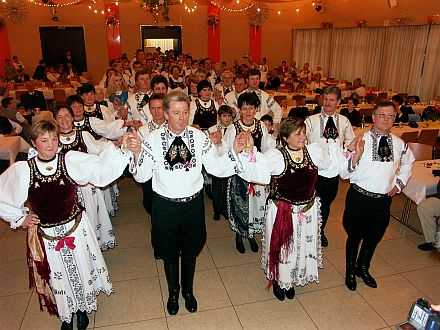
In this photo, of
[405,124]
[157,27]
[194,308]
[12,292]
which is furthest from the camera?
[157,27]

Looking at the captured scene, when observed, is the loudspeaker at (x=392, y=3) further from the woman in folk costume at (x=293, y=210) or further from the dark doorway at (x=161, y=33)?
the woman in folk costume at (x=293, y=210)

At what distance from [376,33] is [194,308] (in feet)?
40.2

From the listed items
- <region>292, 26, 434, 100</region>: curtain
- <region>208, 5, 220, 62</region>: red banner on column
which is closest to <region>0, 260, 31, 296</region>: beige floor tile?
<region>292, 26, 434, 100</region>: curtain

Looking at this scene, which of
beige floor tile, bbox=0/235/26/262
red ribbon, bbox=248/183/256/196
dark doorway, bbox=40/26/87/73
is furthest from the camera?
dark doorway, bbox=40/26/87/73

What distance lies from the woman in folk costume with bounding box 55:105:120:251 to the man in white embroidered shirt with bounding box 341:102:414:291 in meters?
2.40

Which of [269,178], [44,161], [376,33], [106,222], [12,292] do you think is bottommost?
[12,292]

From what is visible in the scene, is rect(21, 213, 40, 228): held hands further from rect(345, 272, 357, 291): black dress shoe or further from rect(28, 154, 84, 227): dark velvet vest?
rect(345, 272, 357, 291): black dress shoe

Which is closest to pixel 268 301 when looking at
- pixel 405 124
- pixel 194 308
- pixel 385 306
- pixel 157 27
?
pixel 194 308

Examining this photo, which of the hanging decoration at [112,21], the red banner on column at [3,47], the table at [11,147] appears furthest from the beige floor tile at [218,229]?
the red banner on column at [3,47]

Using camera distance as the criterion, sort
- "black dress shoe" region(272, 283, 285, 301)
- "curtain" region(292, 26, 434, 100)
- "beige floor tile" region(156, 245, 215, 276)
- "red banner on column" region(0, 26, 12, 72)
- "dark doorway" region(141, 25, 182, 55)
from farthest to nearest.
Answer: "dark doorway" region(141, 25, 182, 55) < "red banner on column" region(0, 26, 12, 72) < "curtain" region(292, 26, 434, 100) < "beige floor tile" region(156, 245, 215, 276) < "black dress shoe" region(272, 283, 285, 301)

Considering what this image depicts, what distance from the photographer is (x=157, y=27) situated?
1625 centimetres

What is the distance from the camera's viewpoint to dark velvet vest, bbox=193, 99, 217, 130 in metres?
5.25

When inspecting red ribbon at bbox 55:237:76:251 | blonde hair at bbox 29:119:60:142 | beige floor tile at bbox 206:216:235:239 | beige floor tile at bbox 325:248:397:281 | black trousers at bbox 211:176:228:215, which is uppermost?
blonde hair at bbox 29:119:60:142

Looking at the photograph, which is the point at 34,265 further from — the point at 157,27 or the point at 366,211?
the point at 157,27
